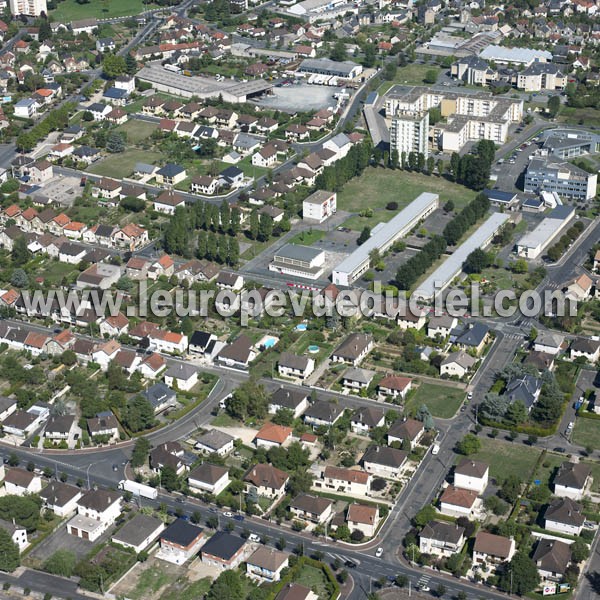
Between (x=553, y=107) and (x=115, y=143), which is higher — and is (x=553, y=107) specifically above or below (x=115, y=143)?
below

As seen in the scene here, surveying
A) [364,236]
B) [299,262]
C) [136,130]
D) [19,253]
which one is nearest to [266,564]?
[299,262]

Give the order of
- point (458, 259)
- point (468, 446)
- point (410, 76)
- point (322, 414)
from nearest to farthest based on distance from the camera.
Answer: point (468, 446) < point (322, 414) < point (458, 259) < point (410, 76)

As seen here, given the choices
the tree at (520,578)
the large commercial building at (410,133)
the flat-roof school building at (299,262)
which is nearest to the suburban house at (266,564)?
the tree at (520,578)

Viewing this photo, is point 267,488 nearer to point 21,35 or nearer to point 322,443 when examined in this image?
point 322,443

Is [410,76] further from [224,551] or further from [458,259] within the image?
[224,551]

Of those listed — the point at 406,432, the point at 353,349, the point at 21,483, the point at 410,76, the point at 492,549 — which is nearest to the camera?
the point at 492,549

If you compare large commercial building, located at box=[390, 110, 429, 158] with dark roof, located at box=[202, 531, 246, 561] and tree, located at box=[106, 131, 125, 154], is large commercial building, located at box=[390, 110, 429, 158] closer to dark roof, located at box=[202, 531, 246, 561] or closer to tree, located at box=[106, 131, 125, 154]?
tree, located at box=[106, 131, 125, 154]

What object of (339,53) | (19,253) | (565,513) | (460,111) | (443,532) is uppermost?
(339,53)

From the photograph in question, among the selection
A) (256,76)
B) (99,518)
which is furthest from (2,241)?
(256,76)
